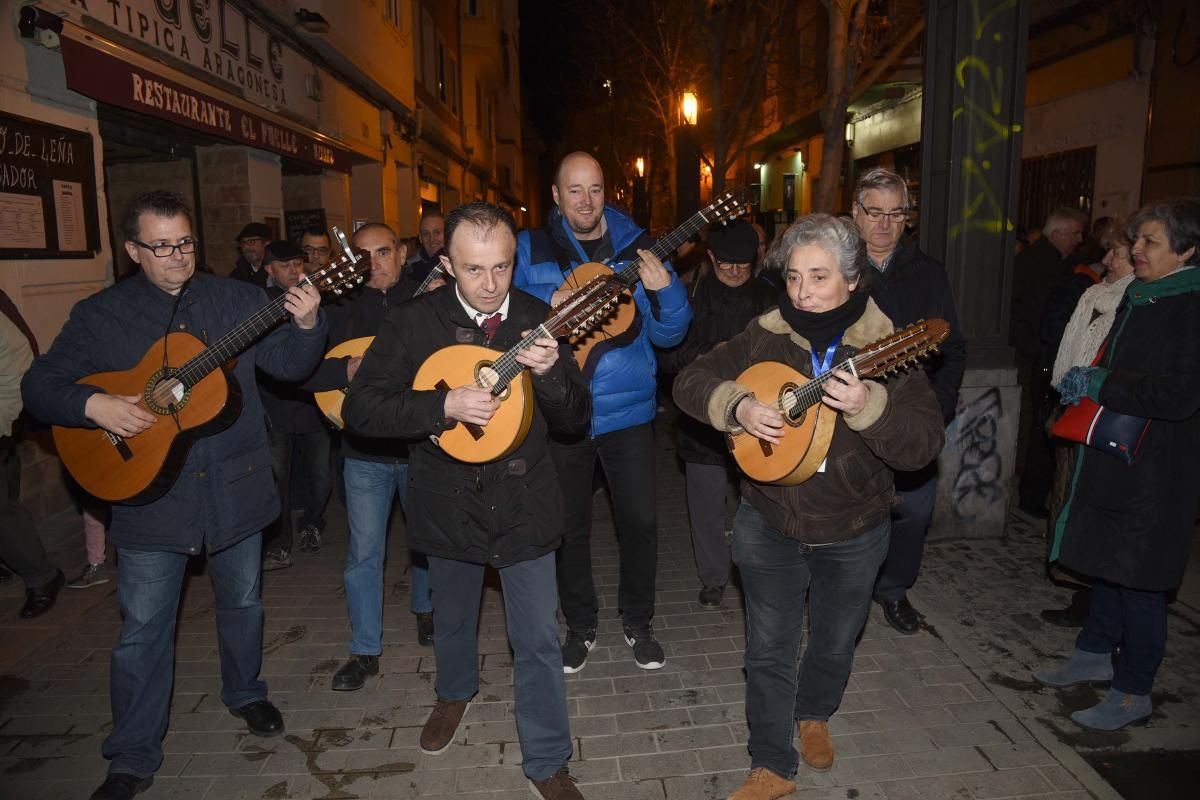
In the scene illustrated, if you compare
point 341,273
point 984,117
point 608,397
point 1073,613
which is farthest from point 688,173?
point 341,273

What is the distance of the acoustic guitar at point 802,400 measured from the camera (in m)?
2.63

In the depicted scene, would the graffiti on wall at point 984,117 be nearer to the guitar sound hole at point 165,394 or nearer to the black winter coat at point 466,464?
the black winter coat at point 466,464

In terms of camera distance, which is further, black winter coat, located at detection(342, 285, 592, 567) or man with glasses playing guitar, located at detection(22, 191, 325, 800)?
man with glasses playing guitar, located at detection(22, 191, 325, 800)

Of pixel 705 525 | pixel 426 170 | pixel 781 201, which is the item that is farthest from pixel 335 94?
pixel 781 201

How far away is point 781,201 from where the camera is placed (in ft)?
89.9

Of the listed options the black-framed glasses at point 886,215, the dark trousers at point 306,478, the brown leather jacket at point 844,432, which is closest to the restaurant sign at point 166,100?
the dark trousers at point 306,478

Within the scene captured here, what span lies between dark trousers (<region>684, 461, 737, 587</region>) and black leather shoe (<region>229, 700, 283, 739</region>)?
268 cm

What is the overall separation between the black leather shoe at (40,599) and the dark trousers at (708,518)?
4286 millimetres

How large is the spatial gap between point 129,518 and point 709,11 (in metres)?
17.0

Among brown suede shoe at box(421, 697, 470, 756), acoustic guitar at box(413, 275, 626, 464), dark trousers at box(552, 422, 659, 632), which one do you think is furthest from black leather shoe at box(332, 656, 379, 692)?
acoustic guitar at box(413, 275, 626, 464)

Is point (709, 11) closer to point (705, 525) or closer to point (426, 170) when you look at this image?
point (426, 170)

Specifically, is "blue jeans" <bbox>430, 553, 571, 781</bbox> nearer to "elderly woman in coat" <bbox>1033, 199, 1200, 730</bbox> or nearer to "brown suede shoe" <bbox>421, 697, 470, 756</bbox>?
"brown suede shoe" <bbox>421, 697, 470, 756</bbox>

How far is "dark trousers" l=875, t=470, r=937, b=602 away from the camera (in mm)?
4645

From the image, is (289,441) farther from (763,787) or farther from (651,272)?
(763,787)
